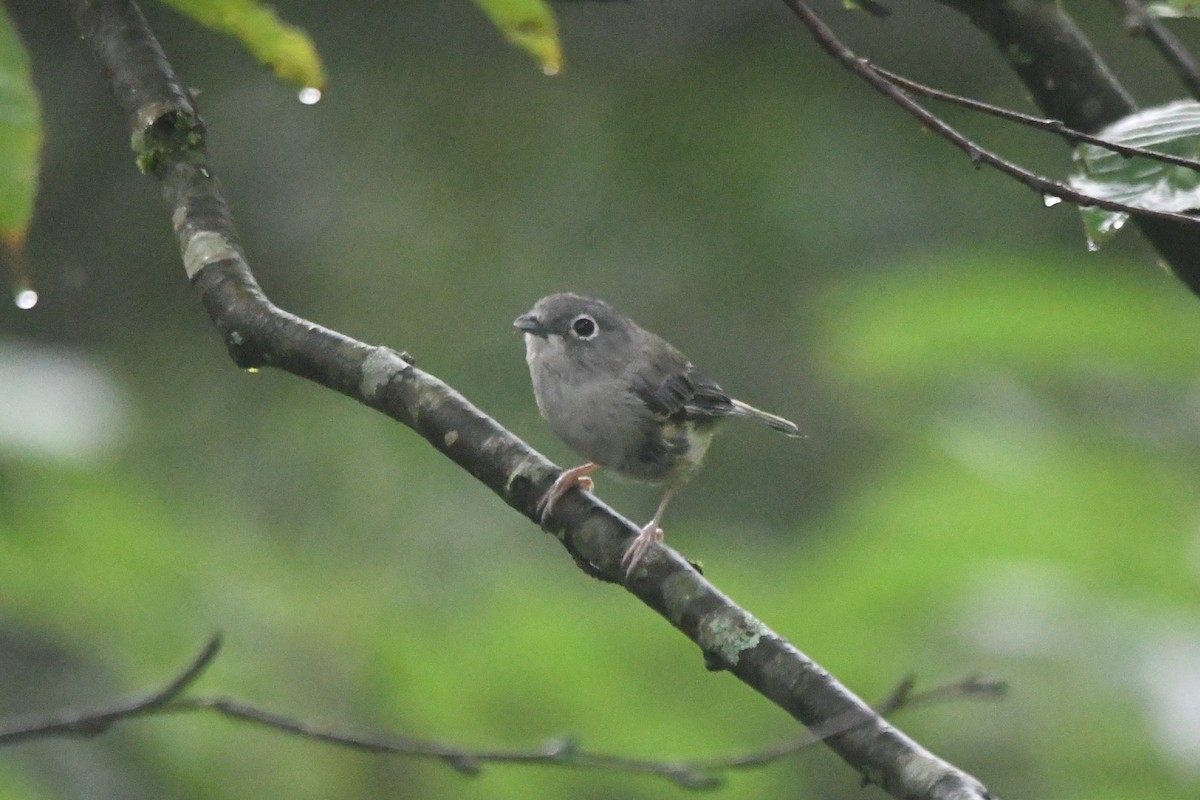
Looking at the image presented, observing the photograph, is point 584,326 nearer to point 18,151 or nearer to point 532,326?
point 532,326

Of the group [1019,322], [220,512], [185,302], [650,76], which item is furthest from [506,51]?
[1019,322]

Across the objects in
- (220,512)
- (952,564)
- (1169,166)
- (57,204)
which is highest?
(1169,166)

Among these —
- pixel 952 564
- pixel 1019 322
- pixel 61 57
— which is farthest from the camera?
pixel 61 57

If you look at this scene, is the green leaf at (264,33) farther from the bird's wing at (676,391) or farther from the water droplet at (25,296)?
the bird's wing at (676,391)

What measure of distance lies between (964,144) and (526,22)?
3.09 feet

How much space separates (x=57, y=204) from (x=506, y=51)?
3060mm

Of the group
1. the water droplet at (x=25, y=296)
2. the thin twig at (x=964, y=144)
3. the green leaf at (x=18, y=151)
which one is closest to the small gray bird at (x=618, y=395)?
the thin twig at (x=964, y=144)

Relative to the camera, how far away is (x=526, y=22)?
2186mm

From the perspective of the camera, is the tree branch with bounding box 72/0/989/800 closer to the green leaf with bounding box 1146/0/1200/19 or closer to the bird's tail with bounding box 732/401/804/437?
the green leaf with bounding box 1146/0/1200/19

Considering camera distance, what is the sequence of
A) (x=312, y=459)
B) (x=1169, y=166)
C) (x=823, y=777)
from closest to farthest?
(x=1169, y=166) → (x=823, y=777) → (x=312, y=459)

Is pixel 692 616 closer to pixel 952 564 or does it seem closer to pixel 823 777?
pixel 952 564

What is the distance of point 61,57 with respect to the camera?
8.57 metres

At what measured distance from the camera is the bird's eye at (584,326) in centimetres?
486

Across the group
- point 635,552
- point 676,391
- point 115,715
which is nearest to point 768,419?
point 676,391
